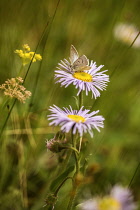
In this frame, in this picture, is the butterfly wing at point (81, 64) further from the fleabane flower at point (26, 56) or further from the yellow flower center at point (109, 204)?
the yellow flower center at point (109, 204)

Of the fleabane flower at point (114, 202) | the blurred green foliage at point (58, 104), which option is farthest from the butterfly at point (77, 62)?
the fleabane flower at point (114, 202)

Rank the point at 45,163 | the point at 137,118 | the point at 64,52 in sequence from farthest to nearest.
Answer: the point at 64,52 → the point at 137,118 → the point at 45,163

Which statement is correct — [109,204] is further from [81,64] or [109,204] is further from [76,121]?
[81,64]

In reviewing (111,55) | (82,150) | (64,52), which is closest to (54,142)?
(82,150)

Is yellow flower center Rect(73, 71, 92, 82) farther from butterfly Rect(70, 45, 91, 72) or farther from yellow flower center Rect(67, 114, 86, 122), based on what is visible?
yellow flower center Rect(67, 114, 86, 122)

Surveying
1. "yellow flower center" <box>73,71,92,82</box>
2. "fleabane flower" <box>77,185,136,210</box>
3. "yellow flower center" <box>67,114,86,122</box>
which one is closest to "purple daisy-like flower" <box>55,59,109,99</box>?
"yellow flower center" <box>73,71,92,82</box>

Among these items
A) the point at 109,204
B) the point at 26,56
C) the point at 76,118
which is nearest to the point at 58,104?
the point at 26,56

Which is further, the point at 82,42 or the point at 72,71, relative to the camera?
the point at 82,42

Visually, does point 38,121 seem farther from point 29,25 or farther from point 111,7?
point 111,7
